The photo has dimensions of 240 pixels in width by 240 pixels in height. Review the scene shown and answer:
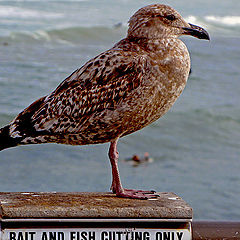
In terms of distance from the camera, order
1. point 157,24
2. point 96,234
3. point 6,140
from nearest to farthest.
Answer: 1. point 96,234
2. point 157,24
3. point 6,140

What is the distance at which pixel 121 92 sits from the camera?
566 cm

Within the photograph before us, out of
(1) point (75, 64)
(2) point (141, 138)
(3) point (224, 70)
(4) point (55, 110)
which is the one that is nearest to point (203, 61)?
(3) point (224, 70)

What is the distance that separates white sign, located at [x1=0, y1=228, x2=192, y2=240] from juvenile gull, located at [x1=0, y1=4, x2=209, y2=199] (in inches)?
24.3

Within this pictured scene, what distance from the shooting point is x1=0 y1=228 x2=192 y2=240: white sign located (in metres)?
5.11

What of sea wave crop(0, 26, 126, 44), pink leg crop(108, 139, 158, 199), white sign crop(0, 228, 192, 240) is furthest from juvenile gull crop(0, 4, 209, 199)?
sea wave crop(0, 26, 126, 44)

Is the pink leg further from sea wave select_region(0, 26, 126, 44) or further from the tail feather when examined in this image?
sea wave select_region(0, 26, 126, 44)

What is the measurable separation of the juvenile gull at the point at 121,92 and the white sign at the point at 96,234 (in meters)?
0.62

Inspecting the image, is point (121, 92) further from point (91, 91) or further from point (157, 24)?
point (157, 24)

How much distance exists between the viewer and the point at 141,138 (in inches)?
614

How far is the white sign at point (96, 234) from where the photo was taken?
5113 millimetres

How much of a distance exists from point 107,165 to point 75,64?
4.59m

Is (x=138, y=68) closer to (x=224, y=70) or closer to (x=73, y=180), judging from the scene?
(x=73, y=180)

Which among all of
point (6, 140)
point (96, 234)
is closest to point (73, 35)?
point (6, 140)

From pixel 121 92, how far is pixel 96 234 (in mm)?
1110
